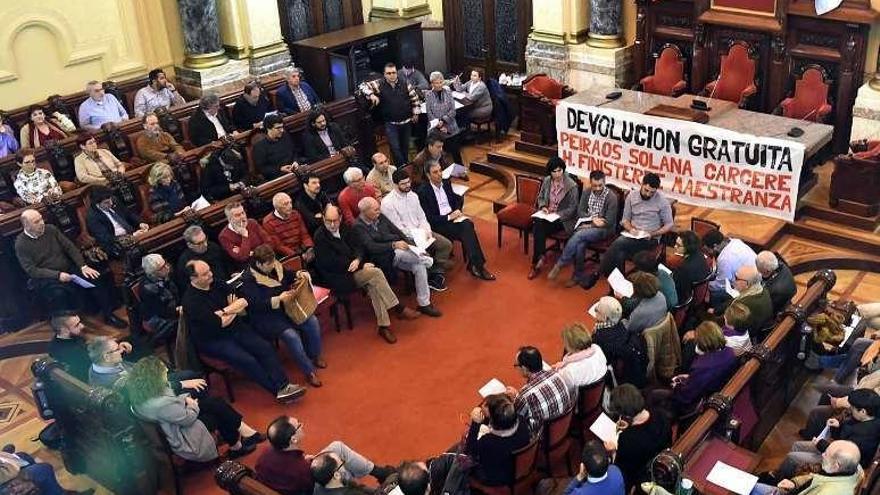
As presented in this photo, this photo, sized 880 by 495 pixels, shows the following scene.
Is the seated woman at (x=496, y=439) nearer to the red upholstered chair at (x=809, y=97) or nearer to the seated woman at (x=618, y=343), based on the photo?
the seated woman at (x=618, y=343)

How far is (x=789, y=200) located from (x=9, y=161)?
293 inches

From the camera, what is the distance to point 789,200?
839 cm

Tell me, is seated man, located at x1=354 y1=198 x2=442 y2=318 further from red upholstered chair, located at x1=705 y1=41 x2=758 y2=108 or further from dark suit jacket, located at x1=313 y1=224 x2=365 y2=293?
red upholstered chair, located at x1=705 y1=41 x2=758 y2=108

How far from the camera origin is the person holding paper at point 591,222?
7836mm

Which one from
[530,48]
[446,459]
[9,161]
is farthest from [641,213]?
[9,161]

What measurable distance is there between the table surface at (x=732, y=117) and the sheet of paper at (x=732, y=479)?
437 cm

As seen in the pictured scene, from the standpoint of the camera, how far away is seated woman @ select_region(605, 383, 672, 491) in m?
4.88

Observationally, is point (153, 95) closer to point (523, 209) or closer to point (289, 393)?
point (523, 209)

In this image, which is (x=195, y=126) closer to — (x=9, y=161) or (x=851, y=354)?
(x=9, y=161)

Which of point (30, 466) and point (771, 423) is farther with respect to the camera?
point (771, 423)

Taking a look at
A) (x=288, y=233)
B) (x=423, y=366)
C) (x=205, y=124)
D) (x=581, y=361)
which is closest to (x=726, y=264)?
(x=581, y=361)

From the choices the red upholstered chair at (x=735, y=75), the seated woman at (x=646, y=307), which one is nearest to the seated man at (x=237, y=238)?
the seated woman at (x=646, y=307)

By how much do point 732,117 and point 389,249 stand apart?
13.6 feet

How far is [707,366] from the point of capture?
5.46m
